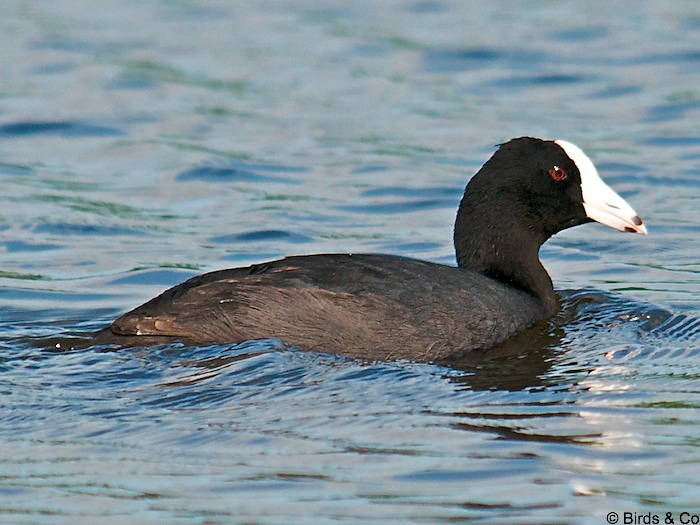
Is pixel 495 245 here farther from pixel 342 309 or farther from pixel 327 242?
pixel 327 242

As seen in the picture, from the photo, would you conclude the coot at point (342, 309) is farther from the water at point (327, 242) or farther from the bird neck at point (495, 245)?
the bird neck at point (495, 245)

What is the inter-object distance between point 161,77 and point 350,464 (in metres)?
9.65

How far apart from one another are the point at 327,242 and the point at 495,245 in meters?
2.36

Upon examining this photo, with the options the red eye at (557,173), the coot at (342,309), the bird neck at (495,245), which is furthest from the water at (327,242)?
the red eye at (557,173)

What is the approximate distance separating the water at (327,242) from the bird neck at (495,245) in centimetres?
35

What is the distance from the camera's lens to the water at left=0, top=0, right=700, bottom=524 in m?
5.36

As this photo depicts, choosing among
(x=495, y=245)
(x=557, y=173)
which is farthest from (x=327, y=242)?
(x=557, y=173)

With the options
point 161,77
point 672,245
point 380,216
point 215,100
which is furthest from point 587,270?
point 161,77

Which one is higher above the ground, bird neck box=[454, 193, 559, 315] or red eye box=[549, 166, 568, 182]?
red eye box=[549, 166, 568, 182]

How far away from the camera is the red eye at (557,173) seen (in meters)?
7.95

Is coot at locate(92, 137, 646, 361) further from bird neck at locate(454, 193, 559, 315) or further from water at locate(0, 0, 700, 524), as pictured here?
bird neck at locate(454, 193, 559, 315)

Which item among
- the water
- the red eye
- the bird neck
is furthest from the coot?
the red eye

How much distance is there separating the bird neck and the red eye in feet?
0.85

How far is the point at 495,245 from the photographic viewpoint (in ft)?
26.3
